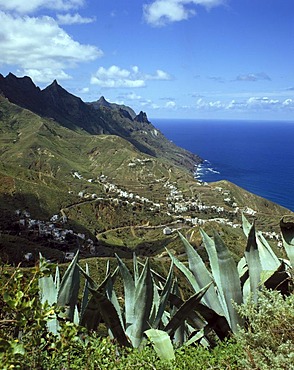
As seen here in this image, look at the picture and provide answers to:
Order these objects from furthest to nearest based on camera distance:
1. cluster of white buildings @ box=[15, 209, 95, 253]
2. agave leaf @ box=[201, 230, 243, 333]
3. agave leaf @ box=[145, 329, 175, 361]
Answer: cluster of white buildings @ box=[15, 209, 95, 253] → agave leaf @ box=[201, 230, 243, 333] → agave leaf @ box=[145, 329, 175, 361]

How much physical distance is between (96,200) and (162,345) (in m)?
85.9

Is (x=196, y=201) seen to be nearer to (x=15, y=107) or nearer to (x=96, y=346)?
(x=15, y=107)

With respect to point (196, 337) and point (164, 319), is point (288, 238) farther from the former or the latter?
point (164, 319)

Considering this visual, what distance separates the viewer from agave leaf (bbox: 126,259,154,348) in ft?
13.2

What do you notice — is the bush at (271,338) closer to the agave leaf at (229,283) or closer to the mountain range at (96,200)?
the agave leaf at (229,283)

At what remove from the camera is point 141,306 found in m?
4.12

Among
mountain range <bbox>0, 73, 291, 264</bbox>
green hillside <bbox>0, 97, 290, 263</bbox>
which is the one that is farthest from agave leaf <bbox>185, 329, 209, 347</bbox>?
green hillside <bbox>0, 97, 290, 263</bbox>

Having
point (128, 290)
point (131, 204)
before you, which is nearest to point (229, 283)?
point (128, 290)

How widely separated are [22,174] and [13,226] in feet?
98.3

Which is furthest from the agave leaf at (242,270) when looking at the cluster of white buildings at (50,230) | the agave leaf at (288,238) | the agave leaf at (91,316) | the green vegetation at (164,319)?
the cluster of white buildings at (50,230)

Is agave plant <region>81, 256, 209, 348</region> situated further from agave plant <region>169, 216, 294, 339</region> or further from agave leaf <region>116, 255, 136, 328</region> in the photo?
agave plant <region>169, 216, 294, 339</region>

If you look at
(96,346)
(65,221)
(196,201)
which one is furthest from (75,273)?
(196,201)

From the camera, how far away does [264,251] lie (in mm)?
4762

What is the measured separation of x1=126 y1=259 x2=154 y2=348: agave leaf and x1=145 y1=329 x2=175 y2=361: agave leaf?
0.43 metres
